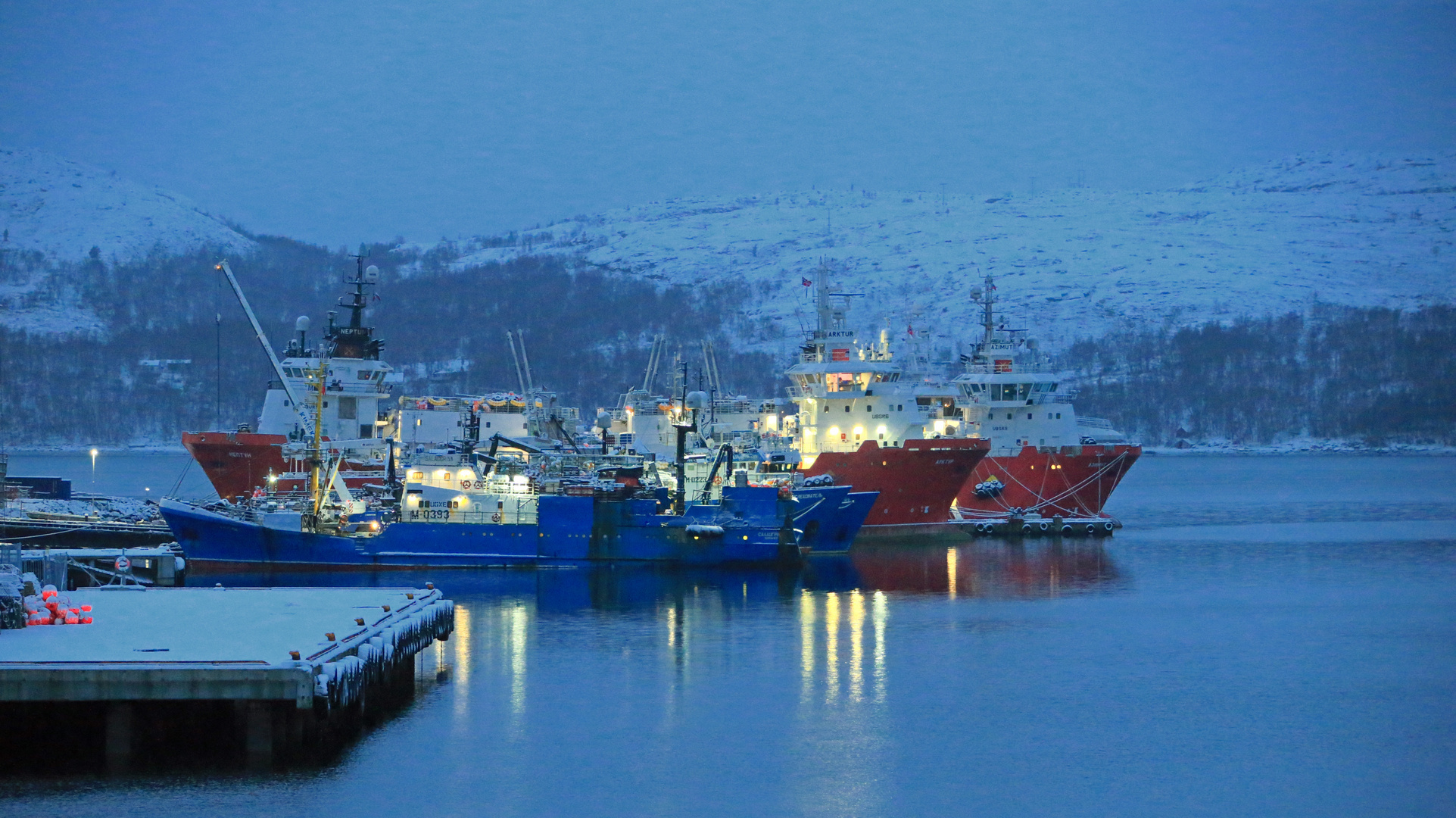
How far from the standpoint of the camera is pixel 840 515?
54812 mm

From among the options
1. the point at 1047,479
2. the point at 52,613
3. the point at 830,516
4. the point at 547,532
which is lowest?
the point at 52,613

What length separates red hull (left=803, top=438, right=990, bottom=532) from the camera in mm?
60281

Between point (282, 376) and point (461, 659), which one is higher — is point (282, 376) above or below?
above

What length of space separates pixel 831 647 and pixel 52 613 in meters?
17.4

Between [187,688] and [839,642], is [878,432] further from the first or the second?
[187,688]

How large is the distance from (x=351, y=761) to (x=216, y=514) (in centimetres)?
2494

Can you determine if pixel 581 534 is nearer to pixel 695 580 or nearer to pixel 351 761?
pixel 695 580

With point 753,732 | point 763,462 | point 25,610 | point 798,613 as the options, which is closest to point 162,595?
point 25,610

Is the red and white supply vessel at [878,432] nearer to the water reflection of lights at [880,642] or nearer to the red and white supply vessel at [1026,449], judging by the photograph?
the red and white supply vessel at [1026,449]

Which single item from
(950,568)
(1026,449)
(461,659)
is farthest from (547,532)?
(1026,449)

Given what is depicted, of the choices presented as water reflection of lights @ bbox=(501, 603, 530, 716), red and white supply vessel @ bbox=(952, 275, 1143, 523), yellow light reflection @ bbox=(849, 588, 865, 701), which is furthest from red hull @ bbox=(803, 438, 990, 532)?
water reflection of lights @ bbox=(501, 603, 530, 716)

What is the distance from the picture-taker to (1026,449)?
2601 inches

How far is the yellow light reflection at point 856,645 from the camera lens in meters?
31.6

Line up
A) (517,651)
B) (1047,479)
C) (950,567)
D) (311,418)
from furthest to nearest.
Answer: (1047,479) → (311,418) → (950,567) → (517,651)
